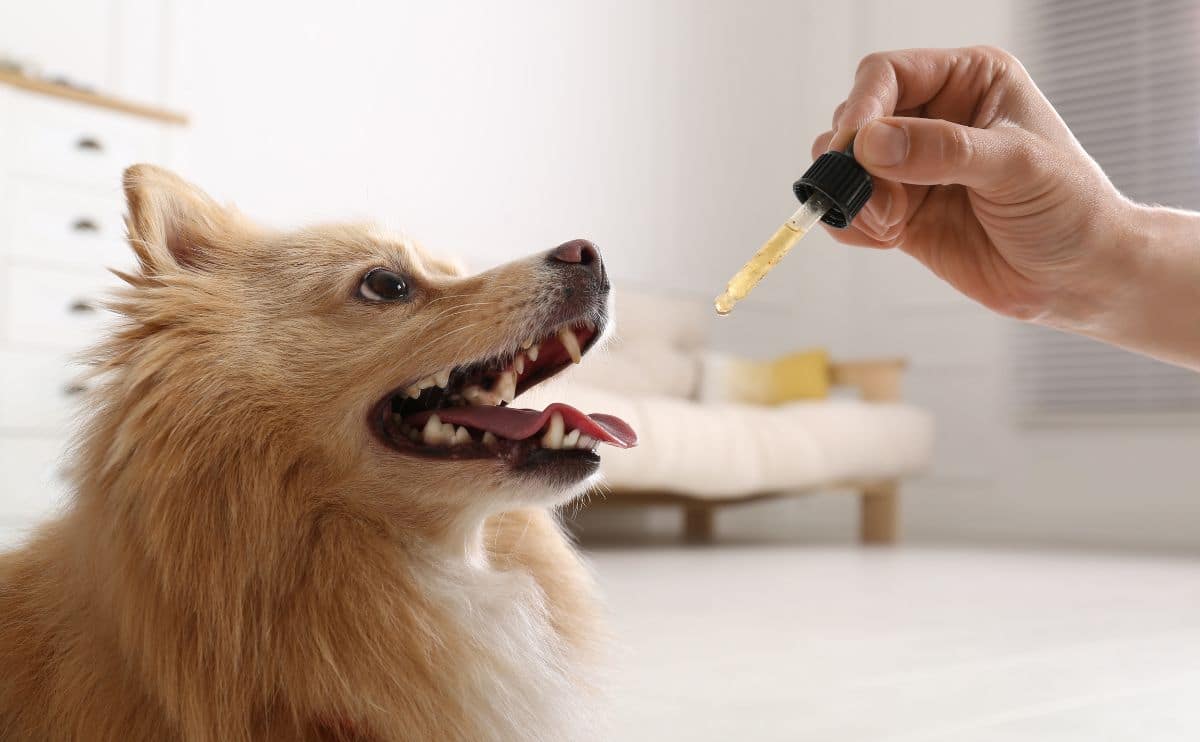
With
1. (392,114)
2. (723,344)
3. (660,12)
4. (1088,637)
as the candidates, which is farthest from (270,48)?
(1088,637)

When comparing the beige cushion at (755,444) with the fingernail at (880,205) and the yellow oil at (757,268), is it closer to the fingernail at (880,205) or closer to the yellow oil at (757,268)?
the fingernail at (880,205)

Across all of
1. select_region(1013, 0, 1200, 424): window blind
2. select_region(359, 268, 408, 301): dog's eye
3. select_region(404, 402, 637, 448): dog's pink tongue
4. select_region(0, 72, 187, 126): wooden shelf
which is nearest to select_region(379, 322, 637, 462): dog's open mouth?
select_region(404, 402, 637, 448): dog's pink tongue

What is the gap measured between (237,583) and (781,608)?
216cm

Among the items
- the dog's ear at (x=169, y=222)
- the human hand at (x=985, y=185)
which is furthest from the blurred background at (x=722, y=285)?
the dog's ear at (x=169, y=222)

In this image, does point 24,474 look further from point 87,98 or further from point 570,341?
point 570,341

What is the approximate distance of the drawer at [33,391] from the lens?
11.5 feet

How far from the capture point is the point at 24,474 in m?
3.57

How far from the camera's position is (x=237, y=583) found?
3.57 feet

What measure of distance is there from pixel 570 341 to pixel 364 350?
0.83 feet

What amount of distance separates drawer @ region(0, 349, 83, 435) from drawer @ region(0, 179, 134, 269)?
34cm

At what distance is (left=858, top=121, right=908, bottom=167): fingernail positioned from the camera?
118cm

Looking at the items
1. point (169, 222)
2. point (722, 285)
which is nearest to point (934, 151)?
point (169, 222)

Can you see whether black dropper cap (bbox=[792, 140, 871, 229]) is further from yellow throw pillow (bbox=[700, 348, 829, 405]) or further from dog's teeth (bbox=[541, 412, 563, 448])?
yellow throw pillow (bbox=[700, 348, 829, 405])

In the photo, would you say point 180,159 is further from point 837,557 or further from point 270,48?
point 837,557
